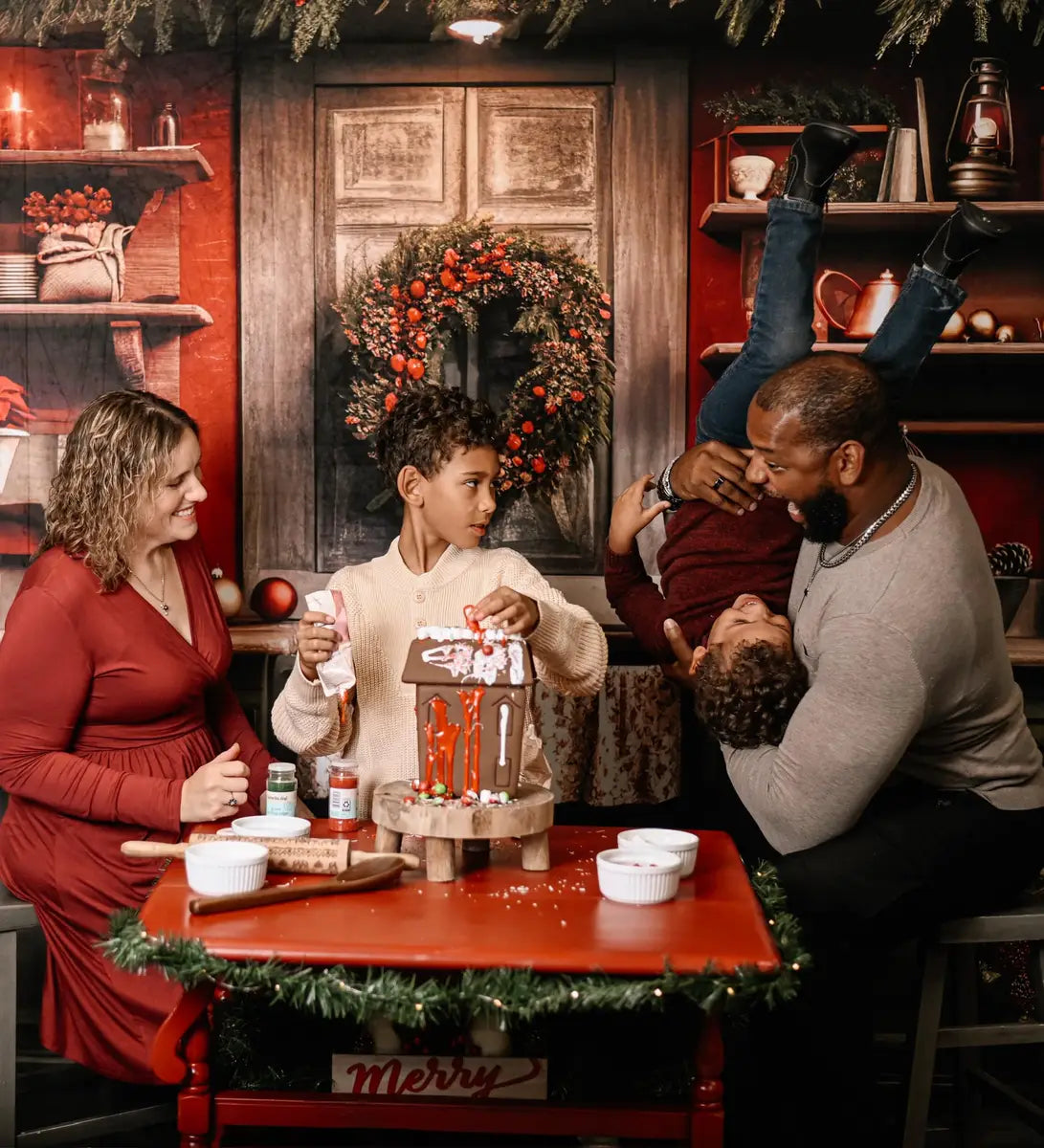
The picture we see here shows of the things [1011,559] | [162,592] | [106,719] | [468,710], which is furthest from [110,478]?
[1011,559]

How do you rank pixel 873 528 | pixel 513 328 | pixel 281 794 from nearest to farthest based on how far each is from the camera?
pixel 281 794
pixel 873 528
pixel 513 328

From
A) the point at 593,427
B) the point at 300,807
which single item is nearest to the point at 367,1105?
the point at 300,807

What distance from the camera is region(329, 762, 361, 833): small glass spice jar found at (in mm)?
2385

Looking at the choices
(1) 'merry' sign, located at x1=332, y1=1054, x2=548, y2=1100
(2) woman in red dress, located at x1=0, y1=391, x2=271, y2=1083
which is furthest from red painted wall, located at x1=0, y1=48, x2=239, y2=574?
(1) 'merry' sign, located at x1=332, y1=1054, x2=548, y2=1100

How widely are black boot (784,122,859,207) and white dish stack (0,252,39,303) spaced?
7.75 ft

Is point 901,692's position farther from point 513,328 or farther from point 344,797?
point 513,328

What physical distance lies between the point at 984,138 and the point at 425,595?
2291 mm

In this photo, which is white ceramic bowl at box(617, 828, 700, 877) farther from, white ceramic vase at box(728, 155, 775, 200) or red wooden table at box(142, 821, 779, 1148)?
white ceramic vase at box(728, 155, 775, 200)

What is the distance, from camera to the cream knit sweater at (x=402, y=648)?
2652 mm

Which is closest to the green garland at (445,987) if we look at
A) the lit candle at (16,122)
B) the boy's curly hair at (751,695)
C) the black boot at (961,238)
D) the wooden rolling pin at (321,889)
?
the wooden rolling pin at (321,889)

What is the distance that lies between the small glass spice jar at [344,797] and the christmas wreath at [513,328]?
1.68m

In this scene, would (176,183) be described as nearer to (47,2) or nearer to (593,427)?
(47,2)

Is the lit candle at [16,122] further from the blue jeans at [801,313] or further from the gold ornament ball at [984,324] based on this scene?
the gold ornament ball at [984,324]

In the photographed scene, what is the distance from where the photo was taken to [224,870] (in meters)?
1.97
